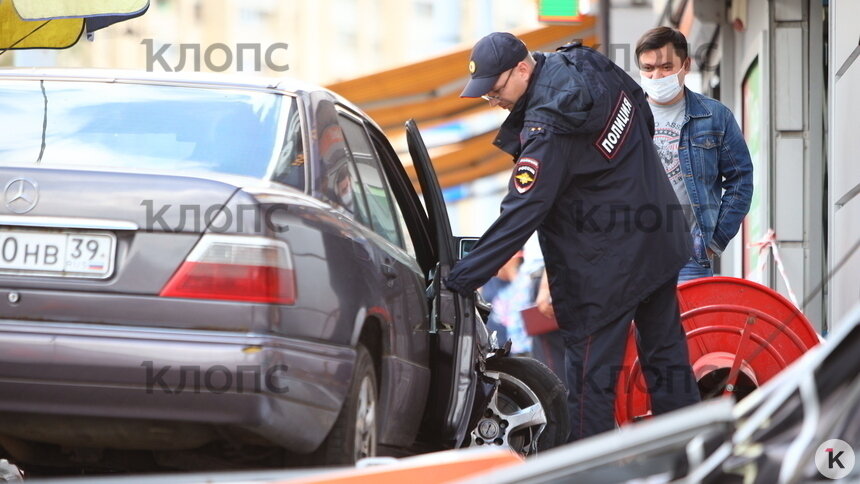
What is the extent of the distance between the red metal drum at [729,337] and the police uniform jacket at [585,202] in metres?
0.64

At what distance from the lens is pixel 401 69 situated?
1730cm

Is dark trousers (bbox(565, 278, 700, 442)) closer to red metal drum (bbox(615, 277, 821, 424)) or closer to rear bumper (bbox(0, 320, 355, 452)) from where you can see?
red metal drum (bbox(615, 277, 821, 424))

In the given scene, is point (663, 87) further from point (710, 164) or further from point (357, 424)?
point (357, 424)

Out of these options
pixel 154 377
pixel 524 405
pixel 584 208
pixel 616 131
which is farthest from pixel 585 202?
pixel 154 377

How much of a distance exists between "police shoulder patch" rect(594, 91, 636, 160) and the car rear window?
55.1 inches

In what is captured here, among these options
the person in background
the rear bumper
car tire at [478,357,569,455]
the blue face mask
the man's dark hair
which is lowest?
the person in background

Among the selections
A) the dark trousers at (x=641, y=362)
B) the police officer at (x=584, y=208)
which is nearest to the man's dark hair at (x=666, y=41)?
the police officer at (x=584, y=208)

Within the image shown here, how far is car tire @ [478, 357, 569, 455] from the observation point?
6.91 m

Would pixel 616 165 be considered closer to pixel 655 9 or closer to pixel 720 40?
pixel 720 40

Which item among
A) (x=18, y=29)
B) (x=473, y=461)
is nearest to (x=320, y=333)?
(x=473, y=461)

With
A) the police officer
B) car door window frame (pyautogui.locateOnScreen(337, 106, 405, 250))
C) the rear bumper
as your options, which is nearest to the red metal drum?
the police officer

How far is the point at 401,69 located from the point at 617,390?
11.2m

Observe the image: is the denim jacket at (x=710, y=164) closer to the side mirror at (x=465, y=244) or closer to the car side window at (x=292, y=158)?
the side mirror at (x=465, y=244)

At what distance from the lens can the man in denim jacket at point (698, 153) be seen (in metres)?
7.67
